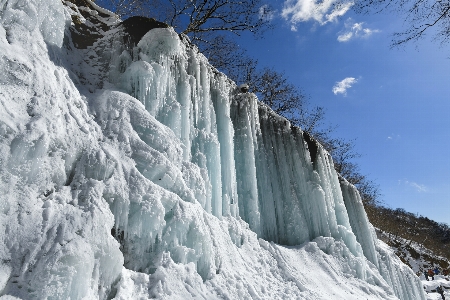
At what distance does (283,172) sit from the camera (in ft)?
24.9

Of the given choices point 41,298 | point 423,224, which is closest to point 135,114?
point 41,298

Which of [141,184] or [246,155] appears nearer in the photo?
[141,184]

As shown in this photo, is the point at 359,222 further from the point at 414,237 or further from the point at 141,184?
the point at 414,237

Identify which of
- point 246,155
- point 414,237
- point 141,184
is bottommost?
point 141,184

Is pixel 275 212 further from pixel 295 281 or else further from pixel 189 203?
pixel 189 203

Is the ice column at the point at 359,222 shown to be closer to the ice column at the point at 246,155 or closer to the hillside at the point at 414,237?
the ice column at the point at 246,155

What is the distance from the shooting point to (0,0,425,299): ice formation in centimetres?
280

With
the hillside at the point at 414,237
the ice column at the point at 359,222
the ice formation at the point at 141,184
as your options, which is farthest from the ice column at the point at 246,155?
the hillside at the point at 414,237

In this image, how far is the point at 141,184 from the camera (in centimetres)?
368

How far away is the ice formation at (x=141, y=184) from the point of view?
2.80 m

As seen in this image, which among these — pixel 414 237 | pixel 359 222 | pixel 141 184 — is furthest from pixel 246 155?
pixel 414 237

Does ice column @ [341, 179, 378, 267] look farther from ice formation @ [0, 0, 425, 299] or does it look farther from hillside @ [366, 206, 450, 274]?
hillside @ [366, 206, 450, 274]

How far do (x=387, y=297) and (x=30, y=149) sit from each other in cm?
744

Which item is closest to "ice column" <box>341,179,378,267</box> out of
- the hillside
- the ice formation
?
the ice formation
